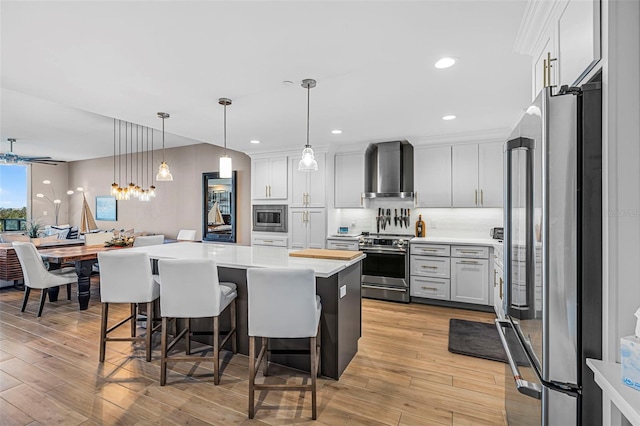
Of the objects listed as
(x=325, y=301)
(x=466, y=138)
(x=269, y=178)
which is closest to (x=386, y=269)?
(x=466, y=138)

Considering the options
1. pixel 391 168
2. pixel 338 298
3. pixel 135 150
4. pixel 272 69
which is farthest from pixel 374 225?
pixel 135 150

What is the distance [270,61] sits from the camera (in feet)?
7.60

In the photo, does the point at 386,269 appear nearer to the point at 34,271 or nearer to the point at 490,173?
the point at 490,173

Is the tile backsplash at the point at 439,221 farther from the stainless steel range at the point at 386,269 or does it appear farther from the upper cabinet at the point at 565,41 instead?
the upper cabinet at the point at 565,41

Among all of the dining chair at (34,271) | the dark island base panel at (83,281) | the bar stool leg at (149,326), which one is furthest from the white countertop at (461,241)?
the dining chair at (34,271)

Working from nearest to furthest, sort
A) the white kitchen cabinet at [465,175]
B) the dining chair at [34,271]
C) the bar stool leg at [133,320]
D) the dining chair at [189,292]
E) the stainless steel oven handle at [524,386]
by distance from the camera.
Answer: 1. the stainless steel oven handle at [524,386]
2. the dining chair at [189,292]
3. the bar stool leg at [133,320]
4. the dining chair at [34,271]
5. the white kitchen cabinet at [465,175]

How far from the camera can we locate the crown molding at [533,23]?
5.16 ft

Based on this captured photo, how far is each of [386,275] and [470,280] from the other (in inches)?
44.3

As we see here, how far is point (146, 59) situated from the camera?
2.29 m

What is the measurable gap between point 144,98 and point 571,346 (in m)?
3.67

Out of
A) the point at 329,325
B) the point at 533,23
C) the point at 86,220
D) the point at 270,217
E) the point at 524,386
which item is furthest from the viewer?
the point at 86,220

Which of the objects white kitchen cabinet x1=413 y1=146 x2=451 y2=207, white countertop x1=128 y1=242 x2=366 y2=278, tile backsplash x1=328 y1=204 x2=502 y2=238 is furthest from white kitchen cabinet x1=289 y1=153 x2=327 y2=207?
white countertop x1=128 y1=242 x2=366 y2=278

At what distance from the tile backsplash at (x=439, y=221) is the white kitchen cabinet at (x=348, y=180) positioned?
1.11ft

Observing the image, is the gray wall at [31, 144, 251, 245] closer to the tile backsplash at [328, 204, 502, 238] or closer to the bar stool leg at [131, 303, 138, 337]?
the tile backsplash at [328, 204, 502, 238]
